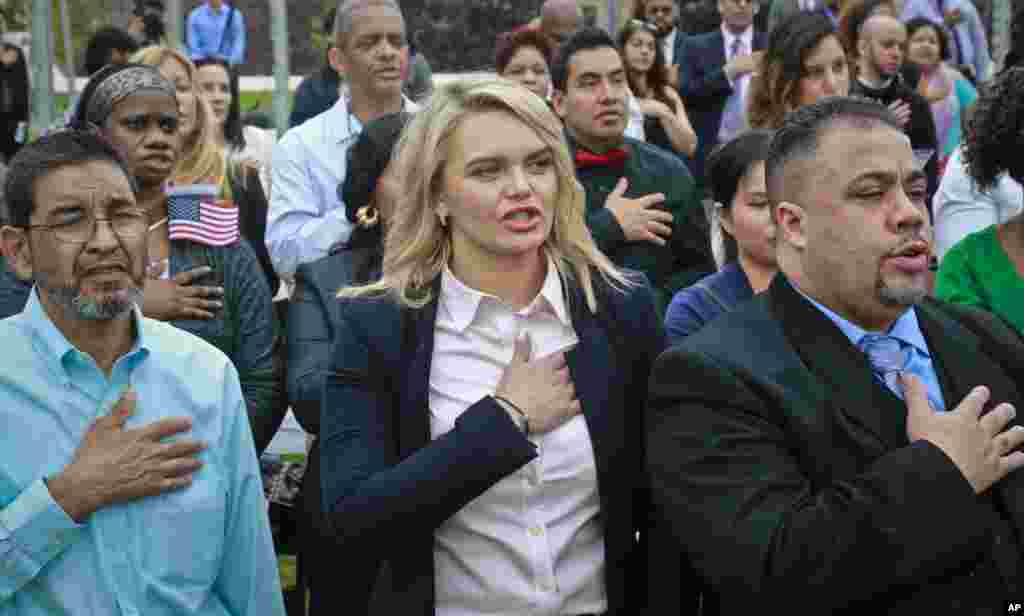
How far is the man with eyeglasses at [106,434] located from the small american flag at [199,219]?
1425mm

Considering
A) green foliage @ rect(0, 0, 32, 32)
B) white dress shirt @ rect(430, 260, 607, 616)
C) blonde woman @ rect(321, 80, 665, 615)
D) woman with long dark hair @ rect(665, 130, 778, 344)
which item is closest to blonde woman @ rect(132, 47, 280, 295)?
woman with long dark hair @ rect(665, 130, 778, 344)

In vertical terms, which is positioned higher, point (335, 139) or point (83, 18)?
point (335, 139)

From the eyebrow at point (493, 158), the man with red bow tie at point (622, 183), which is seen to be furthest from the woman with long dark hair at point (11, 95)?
the eyebrow at point (493, 158)

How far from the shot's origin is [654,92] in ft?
31.6

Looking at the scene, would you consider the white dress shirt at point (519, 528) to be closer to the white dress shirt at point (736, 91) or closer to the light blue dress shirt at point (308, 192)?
the light blue dress shirt at point (308, 192)

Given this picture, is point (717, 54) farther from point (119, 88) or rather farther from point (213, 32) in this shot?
point (213, 32)

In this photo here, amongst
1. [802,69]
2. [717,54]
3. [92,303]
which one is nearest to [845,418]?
[92,303]

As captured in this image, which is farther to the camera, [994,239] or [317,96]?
[317,96]

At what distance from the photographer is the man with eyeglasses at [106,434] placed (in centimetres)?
334

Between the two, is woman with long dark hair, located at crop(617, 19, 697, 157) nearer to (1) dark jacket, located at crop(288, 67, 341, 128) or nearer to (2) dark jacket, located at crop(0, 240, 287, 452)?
(1) dark jacket, located at crop(288, 67, 341, 128)

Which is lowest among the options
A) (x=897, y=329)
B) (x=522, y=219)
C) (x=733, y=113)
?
(x=733, y=113)

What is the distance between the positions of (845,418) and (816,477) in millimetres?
130

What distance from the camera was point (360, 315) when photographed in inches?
136

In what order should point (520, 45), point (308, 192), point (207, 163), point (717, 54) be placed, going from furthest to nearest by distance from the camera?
point (717, 54) < point (520, 45) < point (308, 192) < point (207, 163)
